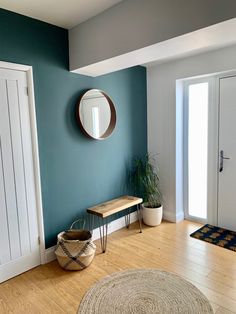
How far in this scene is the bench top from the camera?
Result: 2697mm

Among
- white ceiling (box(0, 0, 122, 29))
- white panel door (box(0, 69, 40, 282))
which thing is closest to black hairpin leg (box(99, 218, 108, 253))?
white panel door (box(0, 69, 40, 282))

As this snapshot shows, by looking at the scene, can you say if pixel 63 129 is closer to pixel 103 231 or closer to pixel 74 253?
pixel 74 253

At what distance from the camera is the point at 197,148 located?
347cm

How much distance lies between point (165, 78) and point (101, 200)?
1.97 metres

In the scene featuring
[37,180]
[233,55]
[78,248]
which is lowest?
[78,248]

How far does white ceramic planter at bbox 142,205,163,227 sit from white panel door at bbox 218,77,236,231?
0.82m

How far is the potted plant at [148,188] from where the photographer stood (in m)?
3.46

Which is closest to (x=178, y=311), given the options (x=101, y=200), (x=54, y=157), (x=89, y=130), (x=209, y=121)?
(x=101, y=200)

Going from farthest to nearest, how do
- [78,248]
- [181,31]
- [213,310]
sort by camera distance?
[78,248] < [213,310] < [181,31]

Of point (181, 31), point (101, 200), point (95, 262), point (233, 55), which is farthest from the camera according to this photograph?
point (101, 200)

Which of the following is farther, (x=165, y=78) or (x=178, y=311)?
(x=165, y=78)

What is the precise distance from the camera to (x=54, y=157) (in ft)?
8.49

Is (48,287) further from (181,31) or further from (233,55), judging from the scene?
(233,55)

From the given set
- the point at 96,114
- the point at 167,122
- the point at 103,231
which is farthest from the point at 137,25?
the point at 103,231
